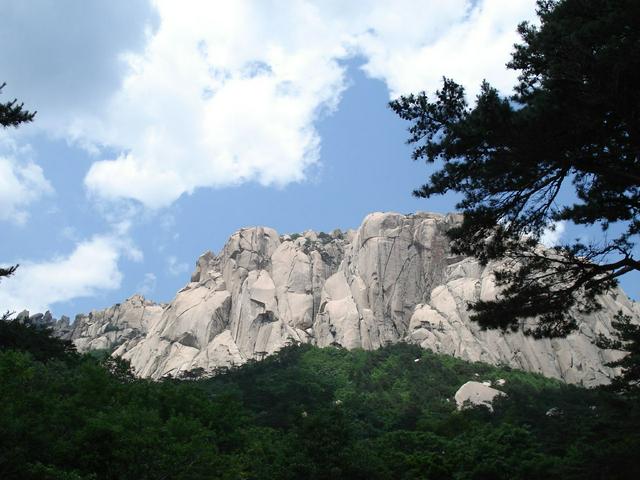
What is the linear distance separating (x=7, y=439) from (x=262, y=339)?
61718 mm

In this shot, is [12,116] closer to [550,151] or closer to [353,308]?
[550,151]

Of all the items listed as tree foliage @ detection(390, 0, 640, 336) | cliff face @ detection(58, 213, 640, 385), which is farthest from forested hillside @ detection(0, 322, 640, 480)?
cliff face @ detection(58, 213, 640, 385)

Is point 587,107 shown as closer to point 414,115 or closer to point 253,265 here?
point 414,115

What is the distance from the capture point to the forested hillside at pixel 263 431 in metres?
16.3

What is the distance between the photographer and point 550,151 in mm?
9602

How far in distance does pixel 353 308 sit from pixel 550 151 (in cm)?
6654

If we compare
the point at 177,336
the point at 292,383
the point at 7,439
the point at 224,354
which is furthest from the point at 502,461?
the point at 177,336

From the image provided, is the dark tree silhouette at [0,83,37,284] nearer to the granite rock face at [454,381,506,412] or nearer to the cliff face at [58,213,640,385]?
the granite rock face at [454,381,506,412]

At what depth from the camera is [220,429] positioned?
26547 millimetres

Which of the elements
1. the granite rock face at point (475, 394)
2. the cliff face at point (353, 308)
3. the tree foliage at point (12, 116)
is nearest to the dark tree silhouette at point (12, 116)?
the tree foliage at point (12, 116)

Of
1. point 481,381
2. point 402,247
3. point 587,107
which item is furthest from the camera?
point 402,247

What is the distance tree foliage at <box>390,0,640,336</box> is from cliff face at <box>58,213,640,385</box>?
56.9 metres

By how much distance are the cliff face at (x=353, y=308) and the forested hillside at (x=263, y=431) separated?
13.5 metres

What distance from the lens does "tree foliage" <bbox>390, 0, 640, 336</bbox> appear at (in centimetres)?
892
